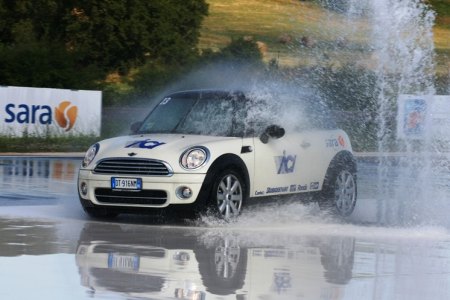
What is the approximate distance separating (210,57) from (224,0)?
1811 inches

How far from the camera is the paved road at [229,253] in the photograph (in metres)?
9.38

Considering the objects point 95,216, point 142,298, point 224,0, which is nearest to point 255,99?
point 95,216

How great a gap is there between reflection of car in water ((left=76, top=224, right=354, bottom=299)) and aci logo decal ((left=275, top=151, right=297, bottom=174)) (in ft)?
5.70

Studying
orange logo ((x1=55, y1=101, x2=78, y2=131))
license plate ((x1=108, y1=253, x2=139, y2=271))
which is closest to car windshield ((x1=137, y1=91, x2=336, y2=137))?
license plate ((x1=108, y1=253, x2=139, y2=271))

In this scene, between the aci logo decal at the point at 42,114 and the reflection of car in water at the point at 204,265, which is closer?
the reflection of car in water at the point at 204,265

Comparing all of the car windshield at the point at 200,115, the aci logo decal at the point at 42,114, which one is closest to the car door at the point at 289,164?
the car windshield at the point at 200,115

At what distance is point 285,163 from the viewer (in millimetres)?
14773

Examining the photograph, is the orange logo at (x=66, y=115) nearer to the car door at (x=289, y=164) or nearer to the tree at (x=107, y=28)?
the car door at (x=289, y=164)

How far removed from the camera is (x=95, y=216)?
14383mm

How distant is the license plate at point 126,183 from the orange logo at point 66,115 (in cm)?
1791

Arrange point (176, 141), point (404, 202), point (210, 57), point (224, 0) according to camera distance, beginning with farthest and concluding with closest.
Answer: point (224, 0), point (210, 57), point (404, 202), point (176, 141)

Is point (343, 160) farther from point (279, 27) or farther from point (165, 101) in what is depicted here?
point (279, 27)

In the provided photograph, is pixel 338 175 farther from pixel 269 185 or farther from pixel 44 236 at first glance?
pixel 44 236

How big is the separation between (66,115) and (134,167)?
Answer: 1825 cm
